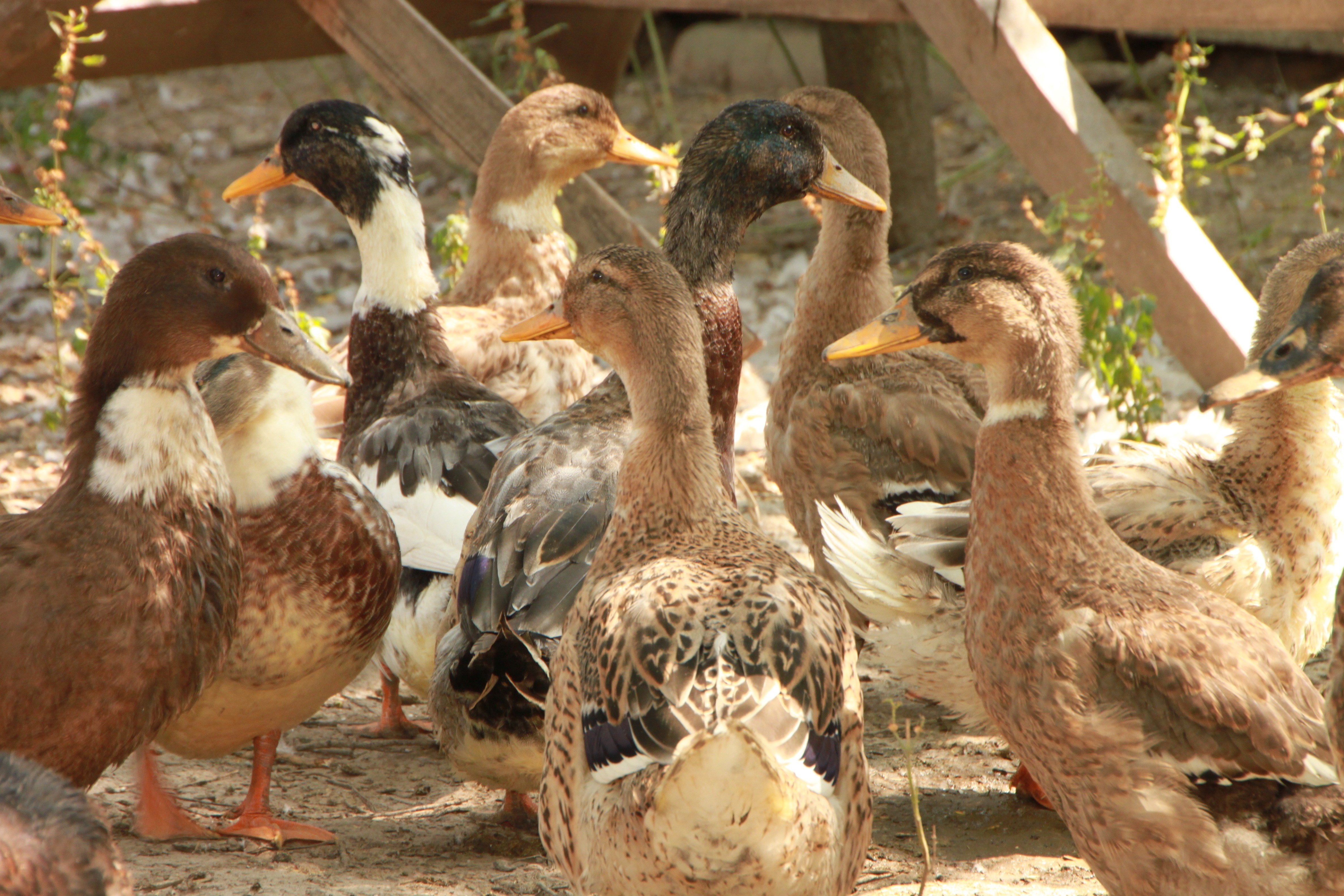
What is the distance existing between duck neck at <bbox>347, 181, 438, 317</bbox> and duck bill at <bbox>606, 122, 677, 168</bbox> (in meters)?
0.87

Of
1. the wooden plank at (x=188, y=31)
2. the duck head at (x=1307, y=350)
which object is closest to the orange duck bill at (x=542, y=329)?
the duck head at (x=1307, y=350)

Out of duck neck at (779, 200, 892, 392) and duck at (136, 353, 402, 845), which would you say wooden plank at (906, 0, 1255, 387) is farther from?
duck at (136, 353, 402, 845)

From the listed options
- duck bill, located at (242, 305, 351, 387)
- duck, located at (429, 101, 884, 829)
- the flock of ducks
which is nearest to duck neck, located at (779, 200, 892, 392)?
the flock of ducks

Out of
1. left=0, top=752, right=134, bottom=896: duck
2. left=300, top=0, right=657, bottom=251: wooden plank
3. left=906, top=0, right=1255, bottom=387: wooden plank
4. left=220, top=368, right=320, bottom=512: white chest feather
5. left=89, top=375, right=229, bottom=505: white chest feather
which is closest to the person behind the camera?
left=0, top=752, right=134, bottom=896: duck

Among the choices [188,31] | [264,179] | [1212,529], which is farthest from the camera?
[188,31]

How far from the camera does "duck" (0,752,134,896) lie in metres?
2.00

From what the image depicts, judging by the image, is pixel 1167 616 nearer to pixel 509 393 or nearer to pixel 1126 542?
pixel 1126 542

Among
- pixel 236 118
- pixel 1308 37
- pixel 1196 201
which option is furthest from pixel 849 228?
pixel 236 118

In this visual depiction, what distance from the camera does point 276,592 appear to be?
128 inches

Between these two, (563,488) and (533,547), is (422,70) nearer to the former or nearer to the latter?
(563,488)

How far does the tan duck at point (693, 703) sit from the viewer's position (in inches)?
88.7

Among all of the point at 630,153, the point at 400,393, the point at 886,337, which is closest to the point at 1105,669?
the point at 886,337

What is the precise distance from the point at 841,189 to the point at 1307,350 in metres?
1.50

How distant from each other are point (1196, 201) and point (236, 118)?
6.31 m
